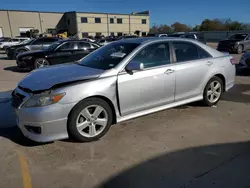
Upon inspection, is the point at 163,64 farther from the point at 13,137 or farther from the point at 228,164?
the point at 13,137

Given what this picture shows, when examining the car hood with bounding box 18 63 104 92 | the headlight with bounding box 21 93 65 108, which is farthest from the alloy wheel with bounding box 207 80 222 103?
the headlight with bounding box 21 93 65 108

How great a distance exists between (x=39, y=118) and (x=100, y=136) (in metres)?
0.98

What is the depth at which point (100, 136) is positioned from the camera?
3457 millimetres

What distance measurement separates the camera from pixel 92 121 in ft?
10.9

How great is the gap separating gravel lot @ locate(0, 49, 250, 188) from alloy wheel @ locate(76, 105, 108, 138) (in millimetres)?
182

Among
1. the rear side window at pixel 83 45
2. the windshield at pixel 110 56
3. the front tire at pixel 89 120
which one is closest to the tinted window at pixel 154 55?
the windshield at pixel 110 56

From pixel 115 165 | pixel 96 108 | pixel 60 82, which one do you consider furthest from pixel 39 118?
pixel 115 165

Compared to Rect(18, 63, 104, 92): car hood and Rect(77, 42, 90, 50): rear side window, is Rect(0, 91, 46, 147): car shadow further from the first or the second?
Rect(77, 42, 90, 50): rear side window

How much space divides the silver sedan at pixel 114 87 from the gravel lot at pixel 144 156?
0.29m

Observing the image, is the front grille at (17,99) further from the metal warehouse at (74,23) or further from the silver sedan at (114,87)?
the metal warehouse at (74,23)

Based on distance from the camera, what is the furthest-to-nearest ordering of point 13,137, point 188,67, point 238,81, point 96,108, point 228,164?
point 238,81 < point 188,67 < point 13,137 < point 96,108 < point 228,164

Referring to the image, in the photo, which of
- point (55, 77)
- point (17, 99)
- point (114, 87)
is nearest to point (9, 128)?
point (17, 99)

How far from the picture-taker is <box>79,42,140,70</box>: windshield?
3699 mm

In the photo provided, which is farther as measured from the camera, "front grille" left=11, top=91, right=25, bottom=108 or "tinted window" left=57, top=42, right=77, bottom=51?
"tinted window" left=57, top=42, right=77, bottom=51
